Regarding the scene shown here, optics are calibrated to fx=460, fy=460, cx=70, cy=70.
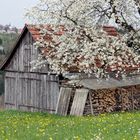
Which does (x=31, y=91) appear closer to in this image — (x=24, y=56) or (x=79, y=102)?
(x=24, y=56)

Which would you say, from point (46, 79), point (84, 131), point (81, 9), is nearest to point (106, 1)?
point (81, 9)

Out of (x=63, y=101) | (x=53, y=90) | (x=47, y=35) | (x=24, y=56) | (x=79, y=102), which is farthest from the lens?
(x=24, y=56)

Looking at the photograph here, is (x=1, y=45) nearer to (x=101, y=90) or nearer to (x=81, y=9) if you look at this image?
(x=101, y=90)

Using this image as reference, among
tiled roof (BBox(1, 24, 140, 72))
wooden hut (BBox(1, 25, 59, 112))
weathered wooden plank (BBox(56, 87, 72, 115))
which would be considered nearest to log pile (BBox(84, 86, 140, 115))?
weathered wooden plank (BBox(56, 87, 72, 115))

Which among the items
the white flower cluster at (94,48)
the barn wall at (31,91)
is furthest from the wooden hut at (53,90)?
the white flower cluster at (94,48)

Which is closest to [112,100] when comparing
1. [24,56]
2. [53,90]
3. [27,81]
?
Answer: [53,90]

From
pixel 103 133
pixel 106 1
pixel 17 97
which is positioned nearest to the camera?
pixel 103 133

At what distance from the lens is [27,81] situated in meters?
36.4

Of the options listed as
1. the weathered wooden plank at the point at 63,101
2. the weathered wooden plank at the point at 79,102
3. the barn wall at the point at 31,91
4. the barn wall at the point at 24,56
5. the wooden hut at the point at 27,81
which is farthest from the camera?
the barn wall at the point at 24,56

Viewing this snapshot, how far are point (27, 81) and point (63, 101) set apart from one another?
566 centimetres

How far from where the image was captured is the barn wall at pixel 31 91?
3347 centimetres

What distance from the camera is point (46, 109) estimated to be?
33.8 m

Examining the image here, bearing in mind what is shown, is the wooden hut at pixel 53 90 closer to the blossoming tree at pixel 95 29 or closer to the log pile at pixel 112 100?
the log pile at pixel 112 100

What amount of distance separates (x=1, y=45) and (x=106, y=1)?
230ft
